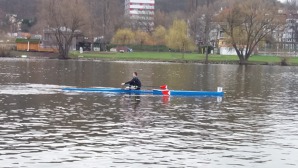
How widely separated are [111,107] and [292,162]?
13729 millimetres

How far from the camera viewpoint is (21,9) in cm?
19138

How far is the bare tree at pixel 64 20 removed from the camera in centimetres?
10456

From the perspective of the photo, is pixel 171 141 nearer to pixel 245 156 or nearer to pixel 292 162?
A: pixel 245 156

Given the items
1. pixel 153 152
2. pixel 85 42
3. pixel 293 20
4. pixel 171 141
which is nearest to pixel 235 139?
pixel 171 141

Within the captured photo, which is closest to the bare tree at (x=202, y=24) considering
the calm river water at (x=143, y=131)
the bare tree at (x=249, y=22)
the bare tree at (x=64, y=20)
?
the bare tree at (x=249, y=22)

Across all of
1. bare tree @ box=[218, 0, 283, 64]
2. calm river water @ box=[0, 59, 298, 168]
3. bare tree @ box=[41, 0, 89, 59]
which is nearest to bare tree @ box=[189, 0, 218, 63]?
bare tree @ box=[218, 0, 283, 64]

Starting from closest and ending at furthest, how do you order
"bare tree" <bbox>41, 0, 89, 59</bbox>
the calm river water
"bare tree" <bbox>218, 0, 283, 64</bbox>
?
the calm river water
"bare tree" <bbox>218, 0, 283, 64</bbox>
"bare tree" <bbox>41, 0, 89, 59</bbox>

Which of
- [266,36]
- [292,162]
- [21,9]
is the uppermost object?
[21,9]

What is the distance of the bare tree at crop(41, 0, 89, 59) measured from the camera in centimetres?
10456

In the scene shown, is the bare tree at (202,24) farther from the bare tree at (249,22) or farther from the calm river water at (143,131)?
the calm river water at (143,131)

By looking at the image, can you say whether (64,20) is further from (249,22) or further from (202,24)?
(202,24)

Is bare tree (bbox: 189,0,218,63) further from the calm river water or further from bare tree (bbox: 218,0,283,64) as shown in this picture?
the calm river water

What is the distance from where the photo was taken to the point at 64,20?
344ft

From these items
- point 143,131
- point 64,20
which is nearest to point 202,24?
point 64,20
